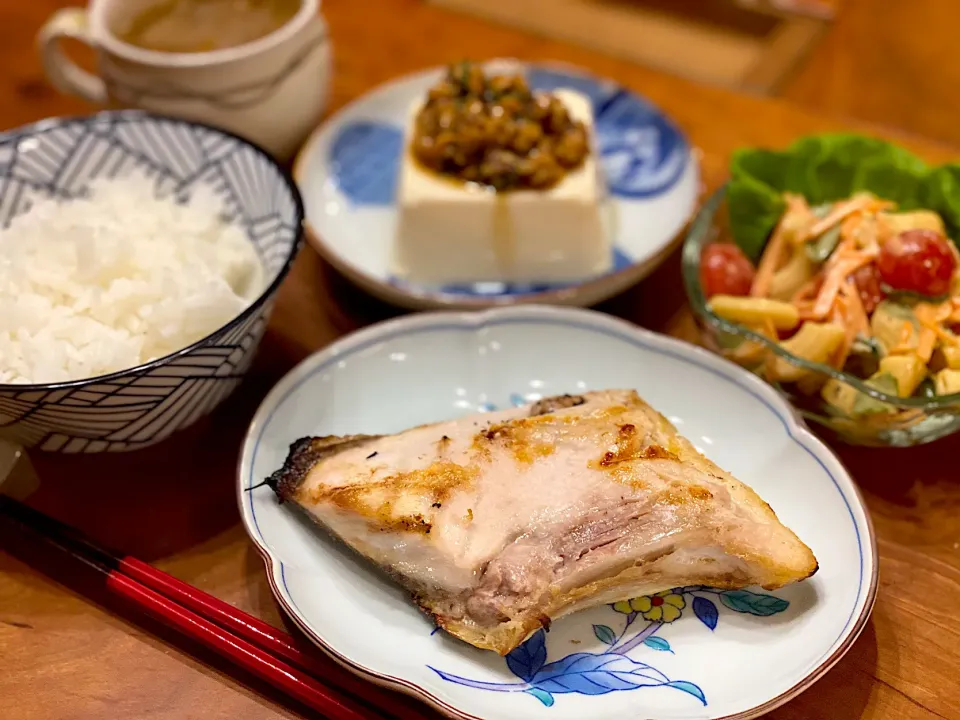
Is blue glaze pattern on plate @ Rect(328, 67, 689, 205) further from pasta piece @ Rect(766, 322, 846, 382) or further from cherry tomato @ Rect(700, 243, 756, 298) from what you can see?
pasta piece @ Rect(766, 322, 846, 382)

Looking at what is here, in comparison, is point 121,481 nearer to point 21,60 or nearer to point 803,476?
point 803,476

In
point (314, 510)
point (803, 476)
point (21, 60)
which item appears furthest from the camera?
point (21, 60)

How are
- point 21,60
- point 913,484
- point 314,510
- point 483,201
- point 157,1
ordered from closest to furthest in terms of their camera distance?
point 314,510 < point 913,484 < point 483,201 < point 157,1 < point 21,60

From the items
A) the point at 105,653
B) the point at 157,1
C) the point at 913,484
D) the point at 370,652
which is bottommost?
the point at 105,653

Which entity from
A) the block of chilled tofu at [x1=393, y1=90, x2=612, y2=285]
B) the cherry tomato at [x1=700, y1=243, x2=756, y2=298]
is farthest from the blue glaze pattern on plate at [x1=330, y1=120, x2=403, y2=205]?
the cherry tomato at [x1=700, y1=243, x2=756, y2=298]

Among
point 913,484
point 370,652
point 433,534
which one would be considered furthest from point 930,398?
point 370,652

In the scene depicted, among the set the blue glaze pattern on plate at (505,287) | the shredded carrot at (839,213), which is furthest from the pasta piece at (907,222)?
the blue glaze pattern on plate at (505,287)

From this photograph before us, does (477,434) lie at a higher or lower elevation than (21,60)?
higher
